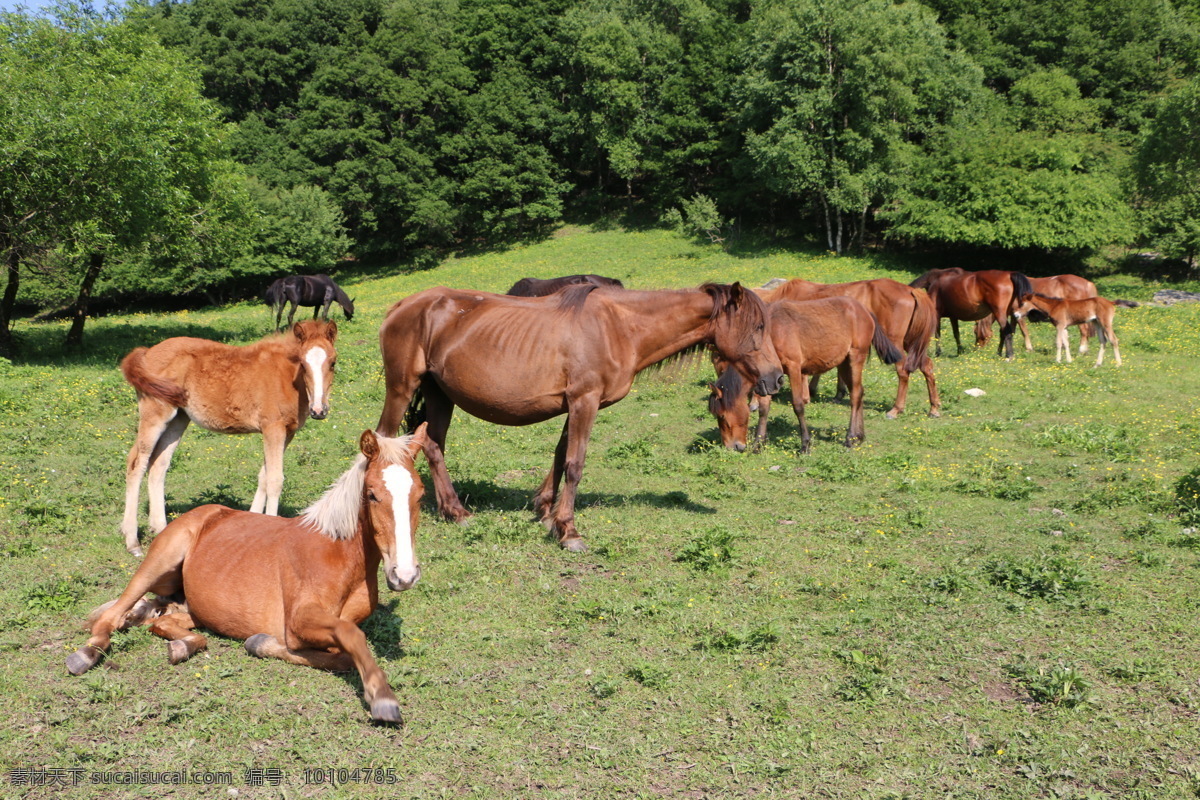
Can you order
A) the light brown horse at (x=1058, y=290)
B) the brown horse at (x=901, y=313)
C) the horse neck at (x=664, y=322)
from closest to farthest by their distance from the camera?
the horse neck at (x=664, y=322) → the brown horse at (x=901, y=313) → the light brown horse at (x=1058, y=290)

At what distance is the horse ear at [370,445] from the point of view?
492 centimetres

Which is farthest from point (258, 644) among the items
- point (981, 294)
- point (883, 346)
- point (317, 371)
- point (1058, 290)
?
point (1058, 290)

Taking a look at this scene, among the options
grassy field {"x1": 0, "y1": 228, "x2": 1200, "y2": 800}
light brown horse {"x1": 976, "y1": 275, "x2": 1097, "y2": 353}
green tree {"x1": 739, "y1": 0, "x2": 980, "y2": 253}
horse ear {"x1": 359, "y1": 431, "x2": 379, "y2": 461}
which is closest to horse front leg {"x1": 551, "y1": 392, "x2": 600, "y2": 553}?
grassy field {"x1": 0, "y1": 228, "x2": 1200, "y2": 800}

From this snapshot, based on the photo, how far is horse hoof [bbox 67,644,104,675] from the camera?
523 centimetres

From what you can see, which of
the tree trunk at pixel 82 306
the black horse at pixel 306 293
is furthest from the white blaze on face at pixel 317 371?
the black horse at pixel 306 293

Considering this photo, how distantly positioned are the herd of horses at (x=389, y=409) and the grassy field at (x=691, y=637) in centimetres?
32

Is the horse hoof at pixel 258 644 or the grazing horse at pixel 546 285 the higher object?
the grazing horse at pixel 546 285

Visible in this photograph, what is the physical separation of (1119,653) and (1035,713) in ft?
3.92

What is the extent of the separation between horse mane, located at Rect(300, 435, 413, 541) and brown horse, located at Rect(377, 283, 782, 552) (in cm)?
309

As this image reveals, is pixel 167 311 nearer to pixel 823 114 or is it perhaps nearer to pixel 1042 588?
pixel 823 114

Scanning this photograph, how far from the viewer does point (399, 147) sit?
56.3 m

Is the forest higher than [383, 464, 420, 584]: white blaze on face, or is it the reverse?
the forest

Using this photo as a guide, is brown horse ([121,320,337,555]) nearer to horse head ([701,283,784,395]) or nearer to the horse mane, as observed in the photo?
the horse mane

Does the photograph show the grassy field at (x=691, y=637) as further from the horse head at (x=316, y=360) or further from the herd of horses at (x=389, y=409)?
the horse head at (x=316, y=360)
